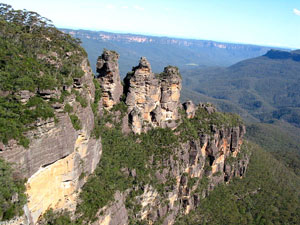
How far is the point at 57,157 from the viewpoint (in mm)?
20562

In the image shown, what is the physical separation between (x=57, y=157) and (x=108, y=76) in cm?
1712

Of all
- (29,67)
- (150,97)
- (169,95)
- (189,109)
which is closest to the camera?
(29,67)

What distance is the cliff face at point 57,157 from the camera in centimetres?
1788

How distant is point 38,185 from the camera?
19.2 meters

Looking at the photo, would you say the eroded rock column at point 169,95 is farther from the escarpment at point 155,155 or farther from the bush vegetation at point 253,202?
the bush vegetation at point 253,202

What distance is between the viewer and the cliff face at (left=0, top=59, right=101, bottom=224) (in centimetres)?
1788

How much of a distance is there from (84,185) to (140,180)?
897cm

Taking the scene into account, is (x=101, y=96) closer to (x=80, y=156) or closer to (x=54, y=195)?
(x=80, y=156)

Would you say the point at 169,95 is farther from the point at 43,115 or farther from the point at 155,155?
the point at 43,115

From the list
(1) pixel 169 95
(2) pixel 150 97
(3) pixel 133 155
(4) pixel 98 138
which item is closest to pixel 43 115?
(4) pixel 98 138

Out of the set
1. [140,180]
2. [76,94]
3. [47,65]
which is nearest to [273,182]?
[140,180]

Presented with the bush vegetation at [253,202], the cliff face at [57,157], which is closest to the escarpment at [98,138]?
the cliff face at [57,157]

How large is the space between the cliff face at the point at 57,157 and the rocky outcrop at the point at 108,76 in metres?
7.34

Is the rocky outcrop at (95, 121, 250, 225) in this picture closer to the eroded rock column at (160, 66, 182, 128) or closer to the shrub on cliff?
the eroded rock column at (160, 66, 182, 128)
